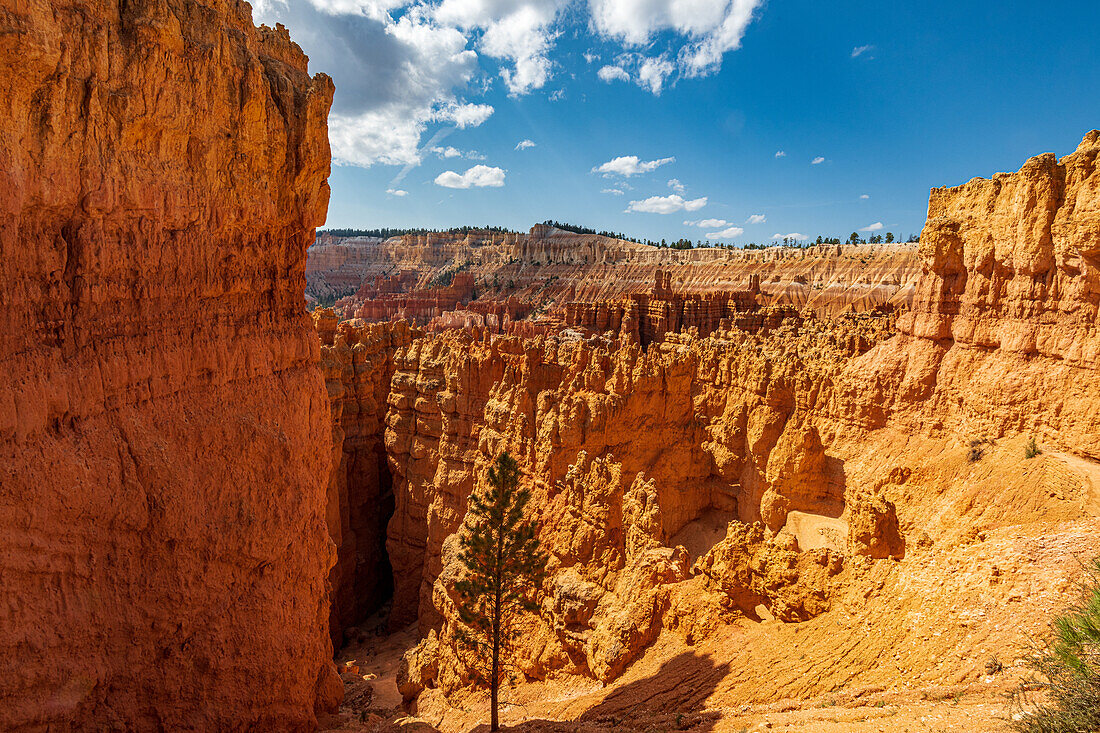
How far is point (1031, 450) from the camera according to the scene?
599 inches

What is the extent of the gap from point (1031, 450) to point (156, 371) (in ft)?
66.5

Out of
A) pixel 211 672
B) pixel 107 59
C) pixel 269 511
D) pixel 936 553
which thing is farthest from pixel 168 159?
pixel 936 553

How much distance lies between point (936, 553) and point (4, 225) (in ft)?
49.0

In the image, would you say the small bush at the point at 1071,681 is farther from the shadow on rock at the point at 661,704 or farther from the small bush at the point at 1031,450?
the small bush at the point at 1031,450

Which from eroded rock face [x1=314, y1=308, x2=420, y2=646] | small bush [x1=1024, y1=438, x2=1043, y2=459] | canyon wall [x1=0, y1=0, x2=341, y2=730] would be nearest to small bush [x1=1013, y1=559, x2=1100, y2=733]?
small bush [x1=1024, y1=438, x2=1043, y2=459]

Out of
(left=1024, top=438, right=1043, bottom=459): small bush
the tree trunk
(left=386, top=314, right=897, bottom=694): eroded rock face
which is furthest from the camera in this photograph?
(left=1024, top=438, right=1043, bottom=459): small bush

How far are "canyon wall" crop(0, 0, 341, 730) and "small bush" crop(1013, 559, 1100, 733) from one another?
11.0 metres

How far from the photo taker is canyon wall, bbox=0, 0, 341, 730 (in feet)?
23.7

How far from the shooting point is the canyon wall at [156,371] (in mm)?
7223

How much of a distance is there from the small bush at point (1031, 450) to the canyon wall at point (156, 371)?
17950mm

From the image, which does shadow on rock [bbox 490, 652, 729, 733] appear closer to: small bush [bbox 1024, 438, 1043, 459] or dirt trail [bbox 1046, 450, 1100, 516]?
dirt trail [bbox 1046, 450, 1100, 516]

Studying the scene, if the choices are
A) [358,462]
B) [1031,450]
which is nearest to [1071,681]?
[1031,450]

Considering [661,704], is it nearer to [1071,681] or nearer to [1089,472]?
[1071,681]

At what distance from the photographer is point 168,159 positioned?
8.73 meters
